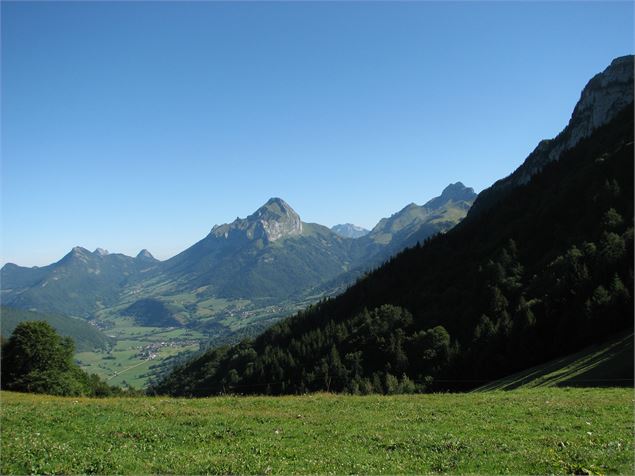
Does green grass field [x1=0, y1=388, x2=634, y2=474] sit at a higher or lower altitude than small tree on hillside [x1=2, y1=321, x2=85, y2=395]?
lower

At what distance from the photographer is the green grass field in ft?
53.2

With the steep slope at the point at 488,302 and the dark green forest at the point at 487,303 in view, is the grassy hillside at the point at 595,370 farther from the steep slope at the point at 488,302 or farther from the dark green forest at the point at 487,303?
the dark green forest at the point at 487,303

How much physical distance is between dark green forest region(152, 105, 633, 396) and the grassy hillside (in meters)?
16.5

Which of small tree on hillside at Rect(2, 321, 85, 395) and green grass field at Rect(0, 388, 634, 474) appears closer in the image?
green grass field at Rect(0, 388, 634, 474)

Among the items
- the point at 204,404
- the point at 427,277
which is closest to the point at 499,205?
the point at 427,277

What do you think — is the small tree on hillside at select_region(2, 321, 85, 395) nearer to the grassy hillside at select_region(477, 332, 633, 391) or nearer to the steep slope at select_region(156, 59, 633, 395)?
the steep slope at select_region(156, 59, 633, 395)

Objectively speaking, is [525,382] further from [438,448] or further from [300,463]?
[300,463]

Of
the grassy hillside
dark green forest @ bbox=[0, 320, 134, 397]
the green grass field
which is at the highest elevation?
dark green forest @ bbox=[0, 320, 134, 397]

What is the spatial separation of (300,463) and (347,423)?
25.8 ft

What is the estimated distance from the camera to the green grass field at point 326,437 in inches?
638

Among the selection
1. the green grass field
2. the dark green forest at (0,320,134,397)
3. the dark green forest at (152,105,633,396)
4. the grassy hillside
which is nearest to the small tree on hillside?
the dark green forest at (0,320,134,397)

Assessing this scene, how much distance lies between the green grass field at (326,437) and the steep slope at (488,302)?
146 ft

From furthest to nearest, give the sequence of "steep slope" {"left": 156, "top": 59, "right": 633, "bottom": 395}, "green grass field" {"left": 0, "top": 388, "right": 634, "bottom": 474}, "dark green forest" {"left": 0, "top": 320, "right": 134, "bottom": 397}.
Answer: "steep slope" {"left": 156, "top": 59, "right": 633, "bottom": 395}
"dark green forest" {"left": 0, "top": 320, "right": 134, "bottom": 397}
"green grass field" {"left": 0, "top": 388, "right": 634, "bottom": 474}

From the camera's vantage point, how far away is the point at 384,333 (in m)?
132
